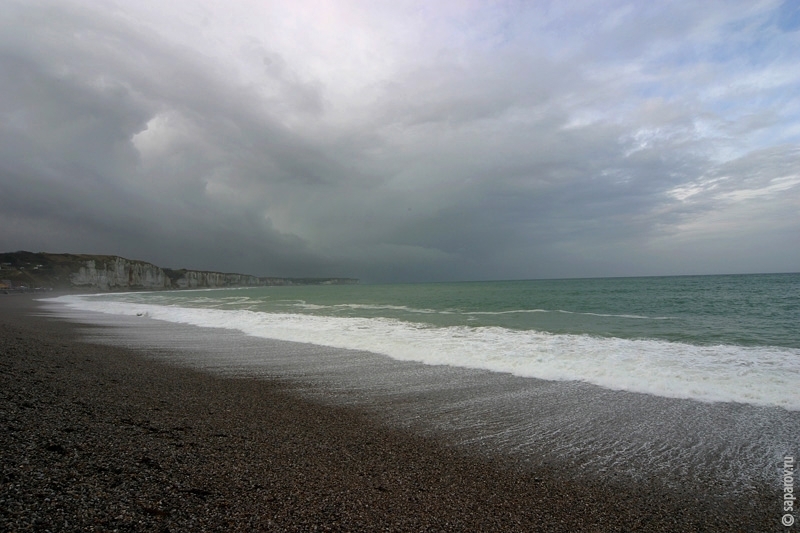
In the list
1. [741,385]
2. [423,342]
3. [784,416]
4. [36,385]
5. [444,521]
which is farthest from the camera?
[423,342]

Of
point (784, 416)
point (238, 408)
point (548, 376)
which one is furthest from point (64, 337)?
point (784, 416)

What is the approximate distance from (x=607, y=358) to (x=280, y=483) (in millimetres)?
10531

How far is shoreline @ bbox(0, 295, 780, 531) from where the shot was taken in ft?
10.8

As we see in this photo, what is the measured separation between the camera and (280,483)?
3.97m

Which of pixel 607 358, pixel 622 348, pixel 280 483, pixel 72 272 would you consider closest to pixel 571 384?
pixel 607 358

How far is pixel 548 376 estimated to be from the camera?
951 centimetres

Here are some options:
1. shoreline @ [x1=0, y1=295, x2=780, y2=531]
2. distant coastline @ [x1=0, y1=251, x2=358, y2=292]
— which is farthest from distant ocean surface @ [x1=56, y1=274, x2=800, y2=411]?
distant coastline @ [x1=0, y1=251, x2=358, y2=292]

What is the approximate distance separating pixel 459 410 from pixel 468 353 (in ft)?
18.4

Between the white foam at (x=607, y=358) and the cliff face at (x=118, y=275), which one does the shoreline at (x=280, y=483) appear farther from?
the cliff face at (x=118, y=275)

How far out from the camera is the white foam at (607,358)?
27.1 ft

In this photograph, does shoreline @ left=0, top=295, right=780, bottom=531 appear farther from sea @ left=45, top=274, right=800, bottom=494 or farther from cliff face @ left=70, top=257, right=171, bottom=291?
cliff face @ left=70, top=257, right=171, bottom=291

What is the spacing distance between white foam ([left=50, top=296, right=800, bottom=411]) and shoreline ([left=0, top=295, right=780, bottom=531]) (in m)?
4.87

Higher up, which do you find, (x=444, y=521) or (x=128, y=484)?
(x=128, y=484)

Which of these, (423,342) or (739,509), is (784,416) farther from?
(423,342)
